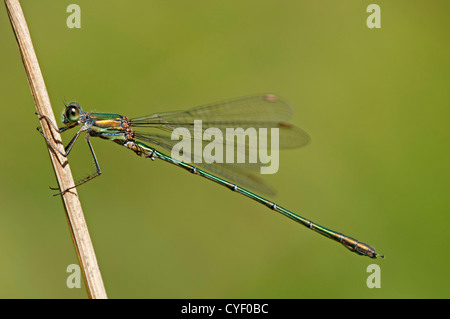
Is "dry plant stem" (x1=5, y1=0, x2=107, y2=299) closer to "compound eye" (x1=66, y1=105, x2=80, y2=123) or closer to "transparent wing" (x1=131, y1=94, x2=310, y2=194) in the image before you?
"compound eye" (x1=66, y1=105, x2=80, y2=123)

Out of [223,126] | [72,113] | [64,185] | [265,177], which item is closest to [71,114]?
[72,113]

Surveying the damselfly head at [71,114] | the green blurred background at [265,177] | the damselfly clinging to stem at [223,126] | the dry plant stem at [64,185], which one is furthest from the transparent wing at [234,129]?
the dry plant stem at [64,185]

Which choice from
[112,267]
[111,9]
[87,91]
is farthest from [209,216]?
→ [111,9]

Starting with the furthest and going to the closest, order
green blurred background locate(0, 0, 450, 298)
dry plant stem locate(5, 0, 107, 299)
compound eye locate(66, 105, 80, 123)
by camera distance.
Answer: green blurred background locate(0, 0, 450, 298), compound eye locate(66, 105, 80, 123), dry plant stem locate(5, 0, 107, 299)

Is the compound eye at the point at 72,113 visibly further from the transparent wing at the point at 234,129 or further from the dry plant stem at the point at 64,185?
the dry plant stem at the point at 64,185

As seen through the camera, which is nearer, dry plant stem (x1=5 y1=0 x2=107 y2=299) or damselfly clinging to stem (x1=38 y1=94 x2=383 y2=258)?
dry plant stem (x1=5 y1=0 x2=107 y2=299)

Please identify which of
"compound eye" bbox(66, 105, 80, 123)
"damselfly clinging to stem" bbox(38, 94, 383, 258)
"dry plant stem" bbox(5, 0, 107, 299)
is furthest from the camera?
"damselfly clinging to stem" bbox(38, 94, 383, 258)

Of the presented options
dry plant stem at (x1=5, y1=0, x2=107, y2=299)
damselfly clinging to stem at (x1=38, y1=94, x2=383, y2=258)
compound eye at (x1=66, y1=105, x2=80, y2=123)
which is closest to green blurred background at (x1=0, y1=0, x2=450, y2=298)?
damselfly clinging to stem at (x1=38, y1=94, x2=383, y2=258)

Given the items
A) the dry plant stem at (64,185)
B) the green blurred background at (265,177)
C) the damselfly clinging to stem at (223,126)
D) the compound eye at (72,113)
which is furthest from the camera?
the green blurred background at (265,177)
